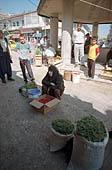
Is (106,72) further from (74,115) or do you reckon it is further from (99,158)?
(99,158)

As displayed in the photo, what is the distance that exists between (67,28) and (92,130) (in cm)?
541

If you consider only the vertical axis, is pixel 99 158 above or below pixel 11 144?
above

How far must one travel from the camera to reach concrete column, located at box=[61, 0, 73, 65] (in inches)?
217

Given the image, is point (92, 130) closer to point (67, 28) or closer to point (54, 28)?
point (67, 28)

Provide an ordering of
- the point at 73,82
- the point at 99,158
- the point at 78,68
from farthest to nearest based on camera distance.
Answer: the point at 78,68, the point at 73,82, the point at 99,158

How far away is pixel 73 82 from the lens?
497cm

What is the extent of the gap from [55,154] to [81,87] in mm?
3014

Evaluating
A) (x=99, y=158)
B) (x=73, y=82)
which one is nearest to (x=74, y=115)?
(x=99, y=158)

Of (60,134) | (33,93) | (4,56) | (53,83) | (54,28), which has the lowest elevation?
(60,134)

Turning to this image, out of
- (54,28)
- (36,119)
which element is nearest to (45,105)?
(36,119)

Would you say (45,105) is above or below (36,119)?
above

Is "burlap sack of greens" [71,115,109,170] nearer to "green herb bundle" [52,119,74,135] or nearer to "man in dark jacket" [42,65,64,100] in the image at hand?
"green herb bundle" [52,119,74,135]

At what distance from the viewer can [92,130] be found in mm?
1470

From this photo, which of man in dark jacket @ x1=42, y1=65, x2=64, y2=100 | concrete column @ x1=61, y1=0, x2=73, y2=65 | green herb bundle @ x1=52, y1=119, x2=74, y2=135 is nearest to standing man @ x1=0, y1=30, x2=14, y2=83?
man in dark jacket @ x1=42, y1=65, x2=64, y2=100
